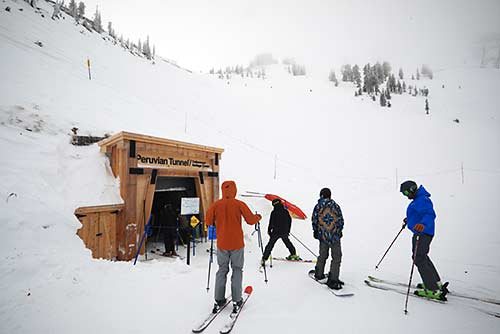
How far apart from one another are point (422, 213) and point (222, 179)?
1016cm

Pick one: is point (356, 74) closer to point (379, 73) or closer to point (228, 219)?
point (379, 73)

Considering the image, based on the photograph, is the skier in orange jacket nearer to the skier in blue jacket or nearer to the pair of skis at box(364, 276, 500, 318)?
the pair of skis at box(364, 276, 500, 318)

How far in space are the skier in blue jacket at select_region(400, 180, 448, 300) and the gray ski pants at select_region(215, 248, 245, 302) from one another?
11.3 feet

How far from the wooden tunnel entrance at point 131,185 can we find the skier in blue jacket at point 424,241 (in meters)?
6.92

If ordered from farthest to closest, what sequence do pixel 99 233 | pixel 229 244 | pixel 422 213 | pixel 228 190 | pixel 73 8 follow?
pixel 73 8 < pixel 99 233 < pixel 422 213 < pixel 228 190 < pixel 229 244

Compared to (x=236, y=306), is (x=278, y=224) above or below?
above

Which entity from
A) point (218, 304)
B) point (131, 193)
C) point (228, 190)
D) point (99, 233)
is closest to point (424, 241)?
point (228, 190)

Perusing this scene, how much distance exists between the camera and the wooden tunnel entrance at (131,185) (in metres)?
6.46

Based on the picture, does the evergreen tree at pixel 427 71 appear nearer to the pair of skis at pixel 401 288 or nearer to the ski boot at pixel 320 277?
the pair of skis at pixel 401 288

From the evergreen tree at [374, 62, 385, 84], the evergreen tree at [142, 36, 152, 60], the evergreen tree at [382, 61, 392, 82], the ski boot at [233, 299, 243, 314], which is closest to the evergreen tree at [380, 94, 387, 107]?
the evergreen tree at [374, 62, 385, 84]

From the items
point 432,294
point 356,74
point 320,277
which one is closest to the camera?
point 432,294

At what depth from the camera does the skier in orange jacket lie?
154 inches

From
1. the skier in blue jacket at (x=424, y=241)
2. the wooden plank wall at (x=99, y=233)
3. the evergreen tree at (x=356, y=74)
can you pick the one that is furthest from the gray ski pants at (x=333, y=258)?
the evergreen tree at (x=356, y=74)

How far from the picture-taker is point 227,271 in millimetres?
Result: 3963
